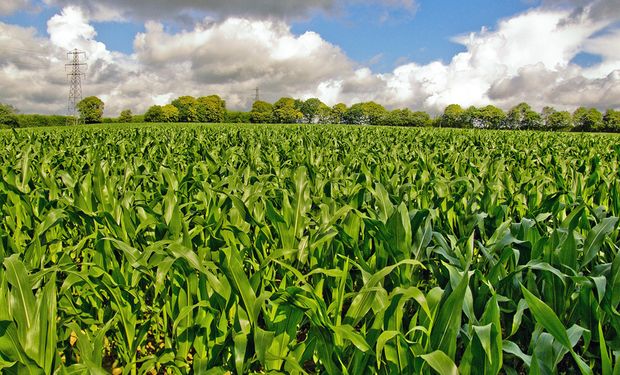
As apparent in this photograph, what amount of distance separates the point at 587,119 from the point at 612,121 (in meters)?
12.9

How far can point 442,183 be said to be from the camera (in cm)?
439

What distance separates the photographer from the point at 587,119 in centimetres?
10912

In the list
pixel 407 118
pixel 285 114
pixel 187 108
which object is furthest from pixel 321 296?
pixel 187 108

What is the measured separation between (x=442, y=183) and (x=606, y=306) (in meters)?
2.61

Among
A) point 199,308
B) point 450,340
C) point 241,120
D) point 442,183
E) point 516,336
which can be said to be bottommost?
point 516,336

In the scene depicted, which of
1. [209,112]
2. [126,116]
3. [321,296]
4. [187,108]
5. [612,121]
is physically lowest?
[321,296]

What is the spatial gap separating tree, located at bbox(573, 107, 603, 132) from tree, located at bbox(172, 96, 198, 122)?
10428 cm

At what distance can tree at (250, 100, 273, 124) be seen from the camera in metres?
114

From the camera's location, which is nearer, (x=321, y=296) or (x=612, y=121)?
(x=321, y=296)

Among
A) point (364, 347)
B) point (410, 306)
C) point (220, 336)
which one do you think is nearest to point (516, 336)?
point (410, 306)

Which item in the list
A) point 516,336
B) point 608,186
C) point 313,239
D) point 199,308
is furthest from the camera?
point 608,186

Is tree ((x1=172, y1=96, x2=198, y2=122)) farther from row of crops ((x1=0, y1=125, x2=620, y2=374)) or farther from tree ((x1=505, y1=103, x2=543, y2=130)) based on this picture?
row of crops ((x1=0, y1=125, x2=620, y2=374))

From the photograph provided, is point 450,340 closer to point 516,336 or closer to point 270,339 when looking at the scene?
point 270,339

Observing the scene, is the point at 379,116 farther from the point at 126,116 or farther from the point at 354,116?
the point at 126,116
